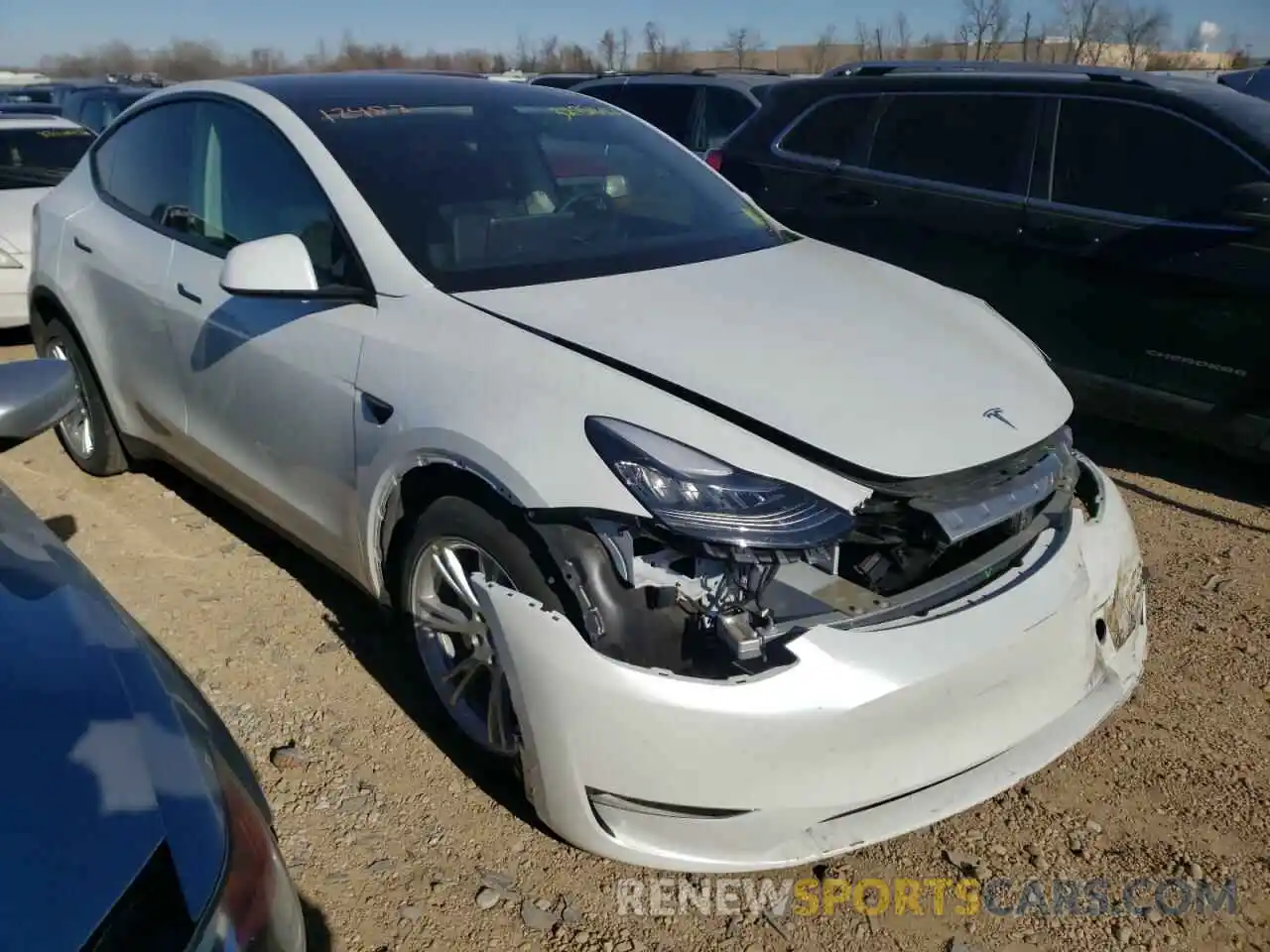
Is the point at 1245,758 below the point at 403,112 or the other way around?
below

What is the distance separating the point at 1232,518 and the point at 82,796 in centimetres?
420

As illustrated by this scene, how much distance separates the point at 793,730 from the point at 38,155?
25.3 ft

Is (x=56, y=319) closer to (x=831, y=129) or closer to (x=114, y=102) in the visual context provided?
(x=831, y=129)

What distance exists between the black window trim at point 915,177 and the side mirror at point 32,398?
4163mm

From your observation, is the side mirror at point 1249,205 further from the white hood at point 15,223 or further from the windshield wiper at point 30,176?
the windshield wiper at point 30,176

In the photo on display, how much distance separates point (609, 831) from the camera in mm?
2162

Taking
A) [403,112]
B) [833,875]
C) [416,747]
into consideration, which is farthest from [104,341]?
[833,875]

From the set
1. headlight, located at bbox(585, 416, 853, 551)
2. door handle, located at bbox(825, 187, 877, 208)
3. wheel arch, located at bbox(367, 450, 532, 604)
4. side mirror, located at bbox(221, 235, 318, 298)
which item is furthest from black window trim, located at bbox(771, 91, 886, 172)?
headlight, located at bbox(585, 416, 853, 551)

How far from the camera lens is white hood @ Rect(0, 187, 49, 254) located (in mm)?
6535

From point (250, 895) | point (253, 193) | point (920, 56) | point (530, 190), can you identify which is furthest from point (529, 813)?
point (920, 56)

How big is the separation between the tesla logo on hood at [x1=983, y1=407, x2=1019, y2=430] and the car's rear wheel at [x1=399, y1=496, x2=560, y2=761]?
106 cm

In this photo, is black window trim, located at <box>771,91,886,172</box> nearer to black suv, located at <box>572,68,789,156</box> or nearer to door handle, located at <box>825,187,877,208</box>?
door handle, located at <box>825,187,877,208</box>

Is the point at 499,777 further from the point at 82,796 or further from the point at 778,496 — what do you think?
the point at 82,796

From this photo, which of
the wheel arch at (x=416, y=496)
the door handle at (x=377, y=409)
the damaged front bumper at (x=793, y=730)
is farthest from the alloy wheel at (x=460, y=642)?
the door handle at (x=377, y=409)
